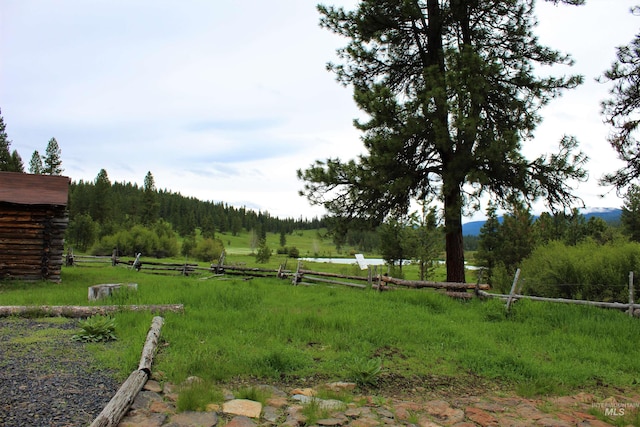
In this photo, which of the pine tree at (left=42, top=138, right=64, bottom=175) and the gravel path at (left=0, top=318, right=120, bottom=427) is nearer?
the gravel path at (left=0, top=318, right=120, bottom=427)

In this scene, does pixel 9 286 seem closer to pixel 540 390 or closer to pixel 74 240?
pixel 540 390

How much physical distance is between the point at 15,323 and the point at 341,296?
7.82 metres

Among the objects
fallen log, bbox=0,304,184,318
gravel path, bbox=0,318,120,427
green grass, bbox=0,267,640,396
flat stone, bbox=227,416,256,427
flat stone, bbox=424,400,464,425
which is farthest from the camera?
fallen log, bbox=0,304,184,318

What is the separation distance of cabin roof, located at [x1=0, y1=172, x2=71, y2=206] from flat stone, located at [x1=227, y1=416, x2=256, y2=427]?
49.5 feet

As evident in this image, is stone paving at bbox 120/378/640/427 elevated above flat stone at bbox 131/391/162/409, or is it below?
below

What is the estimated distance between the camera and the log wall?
15711mm

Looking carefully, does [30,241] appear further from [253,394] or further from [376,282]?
[253,394]

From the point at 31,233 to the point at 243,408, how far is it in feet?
51.4

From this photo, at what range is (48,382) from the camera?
16.1 feet

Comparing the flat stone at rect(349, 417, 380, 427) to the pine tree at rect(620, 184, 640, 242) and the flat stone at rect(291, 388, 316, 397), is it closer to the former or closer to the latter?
the flat stone at rect(291, 388, 316, 397)

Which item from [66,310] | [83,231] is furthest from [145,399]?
[83,231]

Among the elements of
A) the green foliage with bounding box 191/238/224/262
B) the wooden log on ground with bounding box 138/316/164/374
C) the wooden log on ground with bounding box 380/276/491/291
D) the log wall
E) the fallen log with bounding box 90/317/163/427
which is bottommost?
the green foliage with bounding box 191/238/224/262

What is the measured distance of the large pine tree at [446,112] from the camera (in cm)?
1086

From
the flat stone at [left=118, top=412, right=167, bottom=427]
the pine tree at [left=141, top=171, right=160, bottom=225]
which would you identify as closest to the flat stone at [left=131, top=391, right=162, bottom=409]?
the flat stone at [left=118, top=412, right=167, bottom=427]
